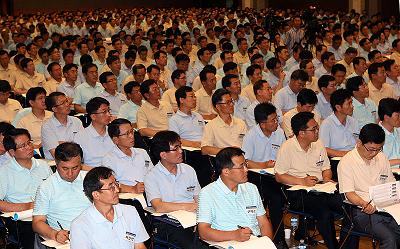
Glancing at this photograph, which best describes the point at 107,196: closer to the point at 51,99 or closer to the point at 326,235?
the point at 326,235

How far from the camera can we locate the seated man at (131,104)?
8.25m

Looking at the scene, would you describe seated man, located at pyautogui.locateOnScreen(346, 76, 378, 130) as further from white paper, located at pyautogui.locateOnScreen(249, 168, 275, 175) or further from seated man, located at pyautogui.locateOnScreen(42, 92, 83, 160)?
seated man, located at pyautogui.locateOnScreen(42, 92, 83, 160)

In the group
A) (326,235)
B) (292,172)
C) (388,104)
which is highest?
(388,104)

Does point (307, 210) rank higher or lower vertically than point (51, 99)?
lower

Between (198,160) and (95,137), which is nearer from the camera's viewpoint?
(95,137)

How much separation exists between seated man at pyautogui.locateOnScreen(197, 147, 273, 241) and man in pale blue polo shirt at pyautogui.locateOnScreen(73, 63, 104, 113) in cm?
494

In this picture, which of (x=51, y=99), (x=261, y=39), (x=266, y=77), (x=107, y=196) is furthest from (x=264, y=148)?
(x=261, y=39)

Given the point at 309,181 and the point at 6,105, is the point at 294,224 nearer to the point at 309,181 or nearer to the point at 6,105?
the point at 309,181

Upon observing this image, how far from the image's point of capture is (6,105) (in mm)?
8398

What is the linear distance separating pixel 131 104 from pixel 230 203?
3851mm

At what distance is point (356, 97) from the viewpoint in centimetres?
774

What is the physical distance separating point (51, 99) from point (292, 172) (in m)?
2.38

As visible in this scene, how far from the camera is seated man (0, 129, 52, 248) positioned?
17.7ft

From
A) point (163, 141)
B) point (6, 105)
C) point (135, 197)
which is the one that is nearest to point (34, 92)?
point (6, 105)
